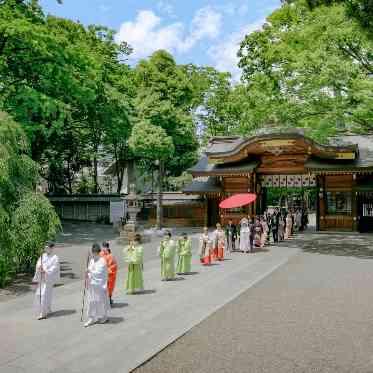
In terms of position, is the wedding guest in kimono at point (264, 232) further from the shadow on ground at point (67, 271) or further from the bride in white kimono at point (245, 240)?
the shadow on ground at point (67, 271)

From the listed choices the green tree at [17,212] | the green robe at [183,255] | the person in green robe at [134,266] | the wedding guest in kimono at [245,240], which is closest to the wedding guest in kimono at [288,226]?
the wedding guest in kimono at [245,240]

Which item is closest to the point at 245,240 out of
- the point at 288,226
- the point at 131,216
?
the point at 288,226

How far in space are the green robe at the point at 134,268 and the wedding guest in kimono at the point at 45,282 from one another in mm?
2251

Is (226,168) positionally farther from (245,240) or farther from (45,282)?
(45,282)

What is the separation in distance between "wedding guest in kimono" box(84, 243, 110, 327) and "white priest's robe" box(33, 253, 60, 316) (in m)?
1.00

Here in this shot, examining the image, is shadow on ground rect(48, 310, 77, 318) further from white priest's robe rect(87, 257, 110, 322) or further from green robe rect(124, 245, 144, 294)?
green robe rect(124, 245, 144, 294)

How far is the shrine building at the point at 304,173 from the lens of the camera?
1069 inches

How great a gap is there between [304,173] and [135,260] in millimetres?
20575

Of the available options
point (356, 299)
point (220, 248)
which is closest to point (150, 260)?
point (220, 248)

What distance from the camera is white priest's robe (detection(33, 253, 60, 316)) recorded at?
9234 mm

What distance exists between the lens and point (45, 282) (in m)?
9.39

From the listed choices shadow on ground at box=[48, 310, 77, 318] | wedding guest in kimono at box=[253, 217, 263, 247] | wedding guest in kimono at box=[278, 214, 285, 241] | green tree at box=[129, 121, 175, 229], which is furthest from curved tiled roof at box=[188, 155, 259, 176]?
shadow on ground at box=[48, 310, 77, 318]

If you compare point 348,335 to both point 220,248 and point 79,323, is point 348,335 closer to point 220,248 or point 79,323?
point 79,323

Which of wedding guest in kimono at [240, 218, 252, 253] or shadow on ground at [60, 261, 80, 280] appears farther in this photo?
wedding guest in kimono at [240, 218, 252, 253]
